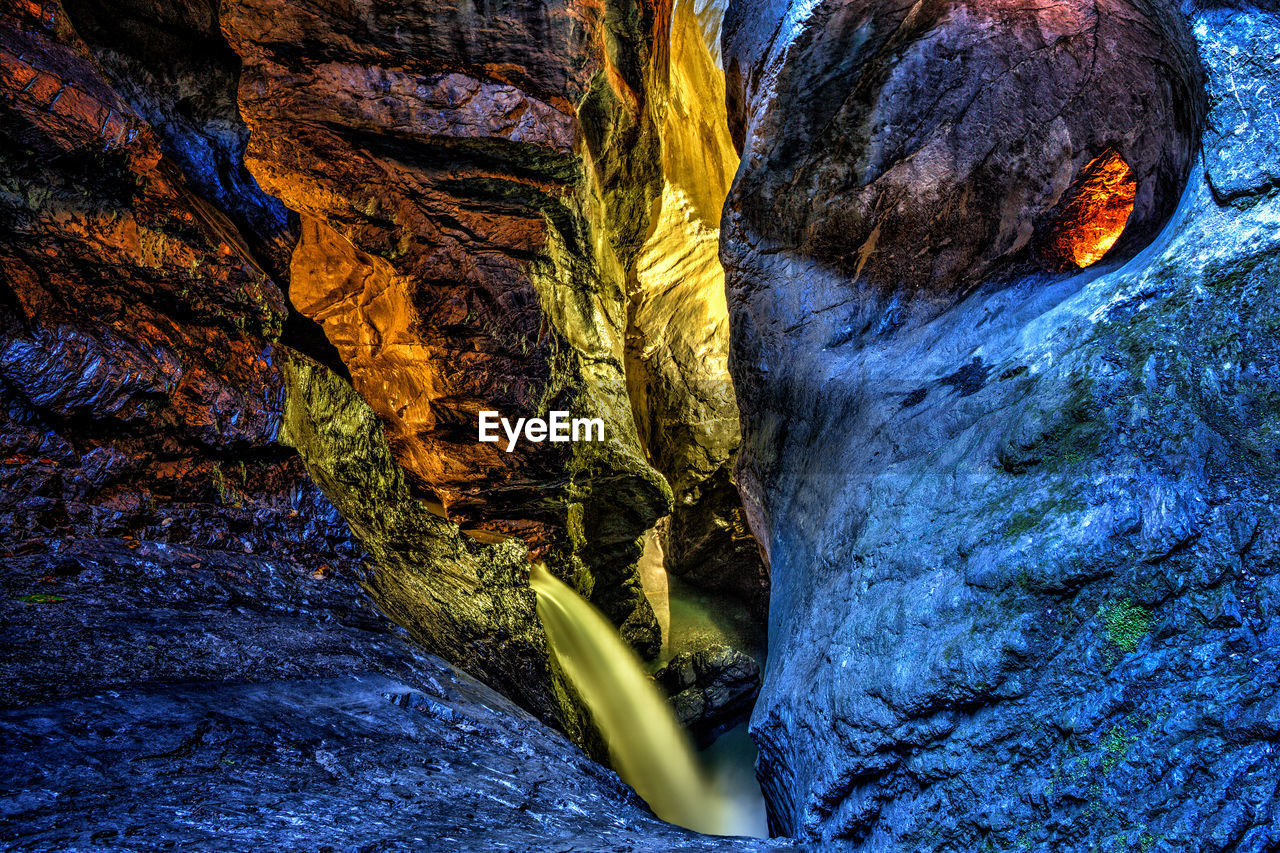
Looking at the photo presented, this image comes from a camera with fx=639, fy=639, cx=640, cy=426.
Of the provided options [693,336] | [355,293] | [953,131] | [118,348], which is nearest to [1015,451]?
[953,131]

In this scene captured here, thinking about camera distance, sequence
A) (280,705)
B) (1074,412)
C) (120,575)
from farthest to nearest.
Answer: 1. (120,575)
2. (1074,412)
3. (280,705)

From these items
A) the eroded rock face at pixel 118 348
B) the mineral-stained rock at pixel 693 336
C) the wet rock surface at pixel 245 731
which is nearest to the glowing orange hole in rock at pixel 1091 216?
the wet rock surface at pixel 245 731

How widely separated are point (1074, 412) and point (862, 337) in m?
2.94

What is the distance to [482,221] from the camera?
852 cm

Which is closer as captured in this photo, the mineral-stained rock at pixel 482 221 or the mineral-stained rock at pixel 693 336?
the mineral-stained rock at pixel 482 221

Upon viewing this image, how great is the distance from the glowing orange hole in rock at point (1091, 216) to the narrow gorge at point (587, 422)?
39 mm

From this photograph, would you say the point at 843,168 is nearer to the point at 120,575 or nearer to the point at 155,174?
the point at 155,174

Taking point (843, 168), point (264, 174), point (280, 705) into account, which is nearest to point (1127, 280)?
point (843, 168)

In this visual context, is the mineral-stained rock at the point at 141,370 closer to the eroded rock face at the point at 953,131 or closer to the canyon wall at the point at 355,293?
the canyon wall at the point at 355,293

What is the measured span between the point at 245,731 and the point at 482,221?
286 inches

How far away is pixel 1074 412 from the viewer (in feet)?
10.1

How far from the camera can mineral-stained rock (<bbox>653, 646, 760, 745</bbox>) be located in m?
10.4

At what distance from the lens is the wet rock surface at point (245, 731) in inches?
71.8

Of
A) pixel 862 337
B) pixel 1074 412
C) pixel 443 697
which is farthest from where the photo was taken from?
pixel 862 337
